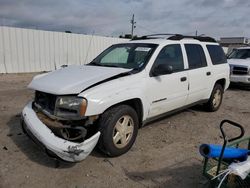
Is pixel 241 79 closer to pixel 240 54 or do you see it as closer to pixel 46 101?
pixel 240 54

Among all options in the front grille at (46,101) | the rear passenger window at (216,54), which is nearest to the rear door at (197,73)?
the rear passenger window at (216,54)

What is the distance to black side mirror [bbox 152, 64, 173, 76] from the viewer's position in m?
4.45

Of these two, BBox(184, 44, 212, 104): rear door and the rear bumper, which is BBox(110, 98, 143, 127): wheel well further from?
the rear bumper

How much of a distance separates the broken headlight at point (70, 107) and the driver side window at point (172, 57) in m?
1.71

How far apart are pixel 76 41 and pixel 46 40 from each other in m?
2.02

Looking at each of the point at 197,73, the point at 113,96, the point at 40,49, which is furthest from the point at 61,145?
the point at 40,49

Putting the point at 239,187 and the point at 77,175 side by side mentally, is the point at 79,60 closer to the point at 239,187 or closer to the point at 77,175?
the point at 77,175

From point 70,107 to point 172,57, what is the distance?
8.03 ft

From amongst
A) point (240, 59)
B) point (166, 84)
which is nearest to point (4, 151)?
point (166, 84)

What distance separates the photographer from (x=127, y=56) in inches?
199

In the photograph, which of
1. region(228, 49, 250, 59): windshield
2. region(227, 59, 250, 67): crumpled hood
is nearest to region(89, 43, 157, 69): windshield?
region(227, 59, 250, 67): crumpled hood

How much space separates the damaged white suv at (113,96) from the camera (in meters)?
3.54

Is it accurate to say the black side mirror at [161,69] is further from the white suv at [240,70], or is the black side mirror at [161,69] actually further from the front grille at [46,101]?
the white suv at [240,70]

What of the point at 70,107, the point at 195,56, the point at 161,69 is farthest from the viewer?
the point at 195,56
